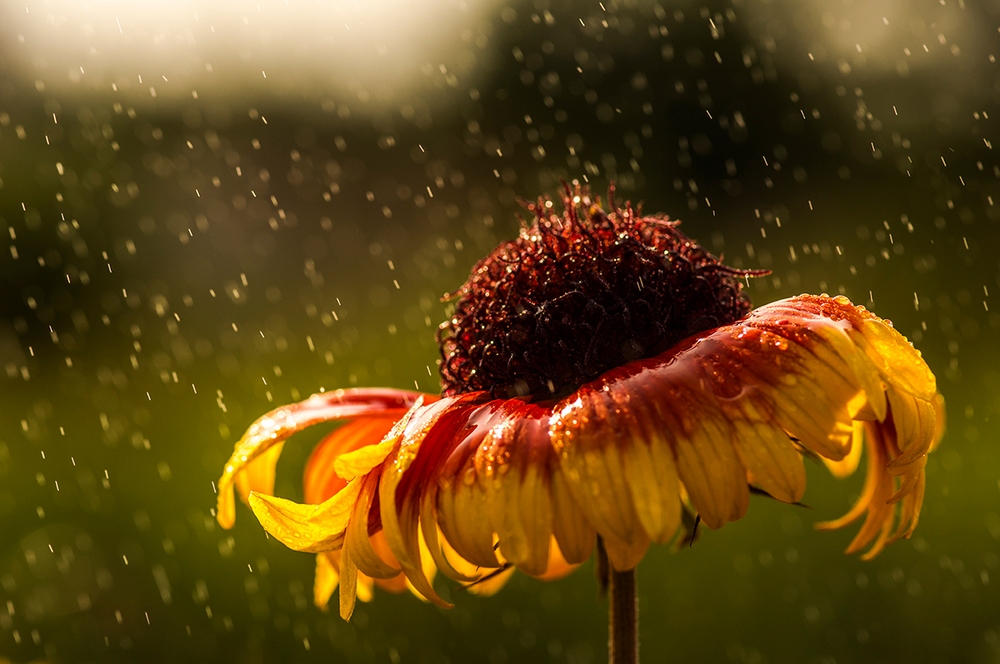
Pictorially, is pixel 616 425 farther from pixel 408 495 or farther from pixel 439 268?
pixel 439 268

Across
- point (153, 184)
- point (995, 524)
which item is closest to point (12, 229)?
point (153, 184)

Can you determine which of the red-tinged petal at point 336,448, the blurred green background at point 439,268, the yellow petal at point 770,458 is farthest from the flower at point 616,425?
the blurred green background at point 439,268

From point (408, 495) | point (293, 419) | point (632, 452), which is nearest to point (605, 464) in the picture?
point (632, 452)

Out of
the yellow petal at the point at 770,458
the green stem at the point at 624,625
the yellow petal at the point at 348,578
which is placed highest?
the yellow petal at the point at 770,458

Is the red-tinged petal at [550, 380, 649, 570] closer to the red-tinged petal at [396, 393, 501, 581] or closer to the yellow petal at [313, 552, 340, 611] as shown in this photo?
the red-tinged petal at [396, 393, 501, 581]

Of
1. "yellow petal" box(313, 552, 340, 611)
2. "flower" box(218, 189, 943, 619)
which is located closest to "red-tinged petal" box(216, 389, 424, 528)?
"flower" box(218, 189, 943, 619)

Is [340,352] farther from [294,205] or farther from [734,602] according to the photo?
[294,205]

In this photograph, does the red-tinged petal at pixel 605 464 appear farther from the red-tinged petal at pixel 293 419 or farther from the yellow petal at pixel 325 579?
the yellow petal at pixel 325 579
